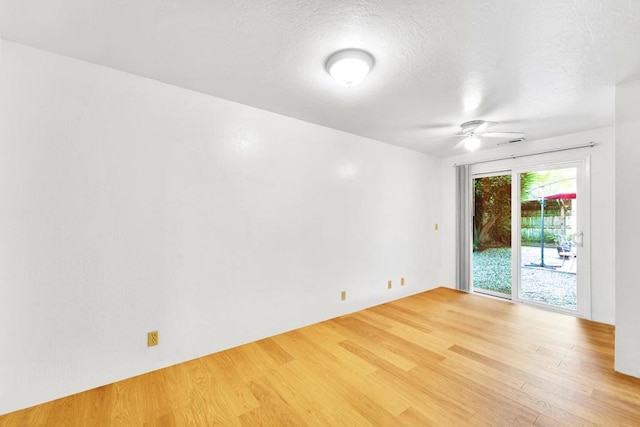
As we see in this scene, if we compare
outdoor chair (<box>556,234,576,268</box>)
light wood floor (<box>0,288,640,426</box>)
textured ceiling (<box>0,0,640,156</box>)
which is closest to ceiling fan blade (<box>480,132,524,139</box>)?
textured ceiling (<box>0,0,640,156</box>)

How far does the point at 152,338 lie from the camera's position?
7.23ft

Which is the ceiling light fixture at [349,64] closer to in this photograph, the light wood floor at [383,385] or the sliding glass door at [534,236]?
the light wood floor at [383,385]

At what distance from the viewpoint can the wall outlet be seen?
2191 mm

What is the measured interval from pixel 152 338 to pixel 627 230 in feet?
13.3

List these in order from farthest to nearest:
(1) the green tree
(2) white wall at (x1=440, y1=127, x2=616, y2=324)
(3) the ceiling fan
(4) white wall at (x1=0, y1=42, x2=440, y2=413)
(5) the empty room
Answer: (1) the green tree
(2) white wall at (x1=440, y1=127, x2=616, y2=324)
(3) the ceiling fan
(4) white wall at (x1=0, y1=42, x2=440, y2=413)
(5) the empty room

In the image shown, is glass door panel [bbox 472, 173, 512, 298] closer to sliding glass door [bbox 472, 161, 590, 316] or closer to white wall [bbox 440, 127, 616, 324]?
sliding glass door [bbox 472, 161, 590, 316]

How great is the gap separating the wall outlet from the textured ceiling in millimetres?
2115

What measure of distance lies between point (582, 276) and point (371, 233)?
2.76 meters

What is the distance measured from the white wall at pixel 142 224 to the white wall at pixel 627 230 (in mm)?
2580

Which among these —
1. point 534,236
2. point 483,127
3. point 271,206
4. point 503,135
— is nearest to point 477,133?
point 483,127

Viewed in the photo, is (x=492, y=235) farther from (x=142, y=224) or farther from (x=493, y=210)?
(x=142, y=224)

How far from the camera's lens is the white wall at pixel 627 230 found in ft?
7.18

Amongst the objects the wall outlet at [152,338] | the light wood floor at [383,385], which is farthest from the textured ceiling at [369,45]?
the light wood floor at [383,385]

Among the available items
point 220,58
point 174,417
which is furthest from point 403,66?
point 174,417
